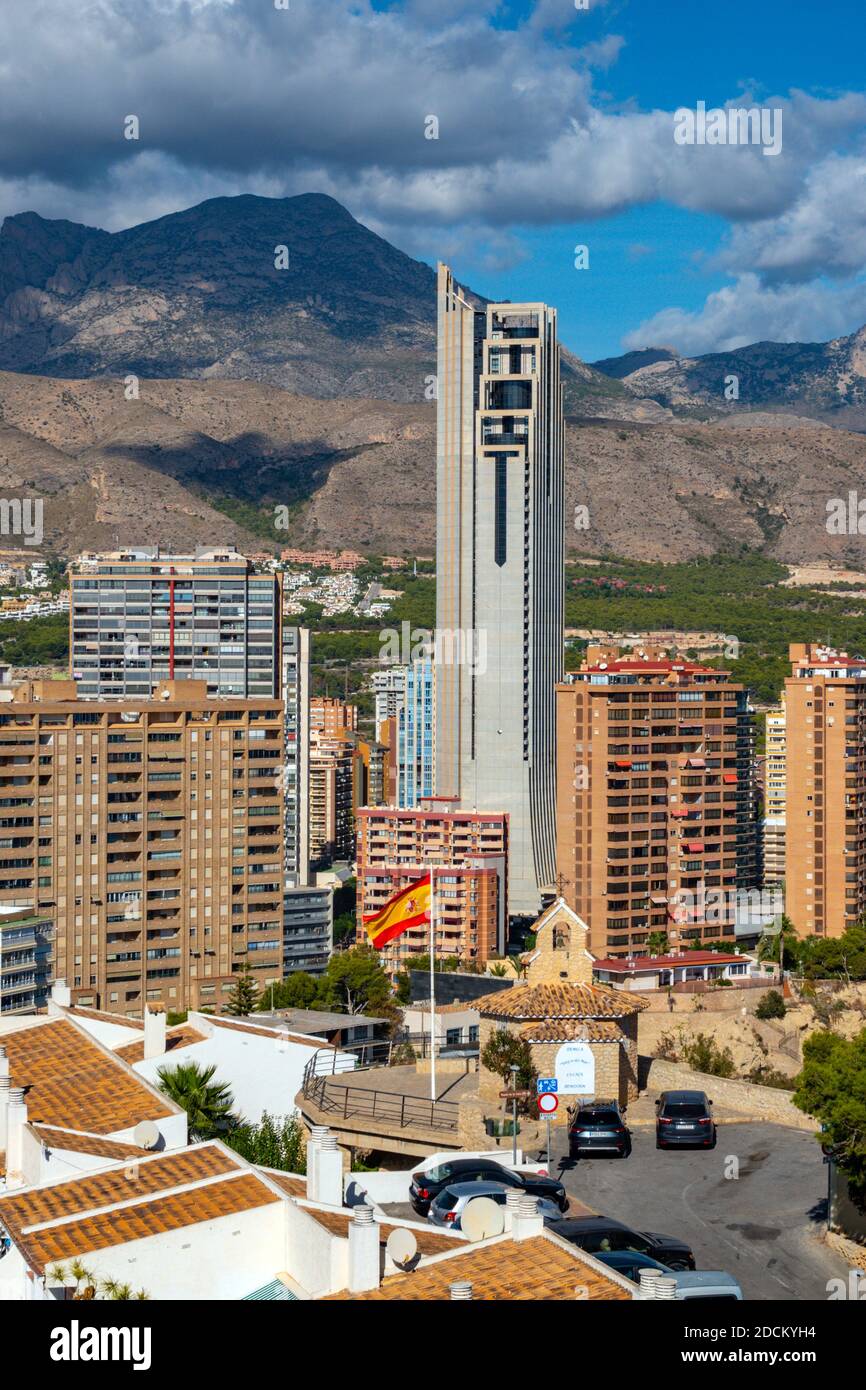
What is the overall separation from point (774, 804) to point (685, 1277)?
12429 centimetres

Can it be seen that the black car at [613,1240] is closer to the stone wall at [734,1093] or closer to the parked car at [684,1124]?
the parked car at [684,1124]

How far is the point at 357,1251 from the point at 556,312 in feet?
470

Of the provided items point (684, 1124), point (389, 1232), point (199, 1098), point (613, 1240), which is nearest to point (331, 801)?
point (199, 1098)

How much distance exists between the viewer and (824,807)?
10188cm

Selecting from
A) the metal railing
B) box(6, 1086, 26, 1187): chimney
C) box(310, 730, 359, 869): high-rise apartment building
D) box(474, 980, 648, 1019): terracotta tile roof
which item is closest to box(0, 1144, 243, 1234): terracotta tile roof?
box(6, 1086, 26, 1187): chimney

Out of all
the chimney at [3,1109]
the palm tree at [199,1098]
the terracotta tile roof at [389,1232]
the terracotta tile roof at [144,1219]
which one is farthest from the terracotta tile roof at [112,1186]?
A: the palm tree at [199,1098]

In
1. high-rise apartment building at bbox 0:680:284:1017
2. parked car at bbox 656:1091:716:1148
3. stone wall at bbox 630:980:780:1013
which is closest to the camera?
parked car at bbox 656:1091:716:1148

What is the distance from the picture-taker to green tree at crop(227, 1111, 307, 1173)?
92.0ft

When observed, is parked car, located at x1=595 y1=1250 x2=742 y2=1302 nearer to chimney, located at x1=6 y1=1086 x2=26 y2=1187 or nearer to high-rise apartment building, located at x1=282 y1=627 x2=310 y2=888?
chimney, located at x1=6 y1=1086 x2=26 y2=1187

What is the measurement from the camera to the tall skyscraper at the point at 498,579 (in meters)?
147

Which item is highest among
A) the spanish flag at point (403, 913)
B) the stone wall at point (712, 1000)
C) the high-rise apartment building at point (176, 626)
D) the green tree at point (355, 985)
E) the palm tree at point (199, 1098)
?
the high-rise apartment building at point (176, 626)

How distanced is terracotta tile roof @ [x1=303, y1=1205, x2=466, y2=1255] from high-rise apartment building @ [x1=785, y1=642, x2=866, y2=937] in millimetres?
83578

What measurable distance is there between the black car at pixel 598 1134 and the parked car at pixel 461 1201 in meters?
4.84
